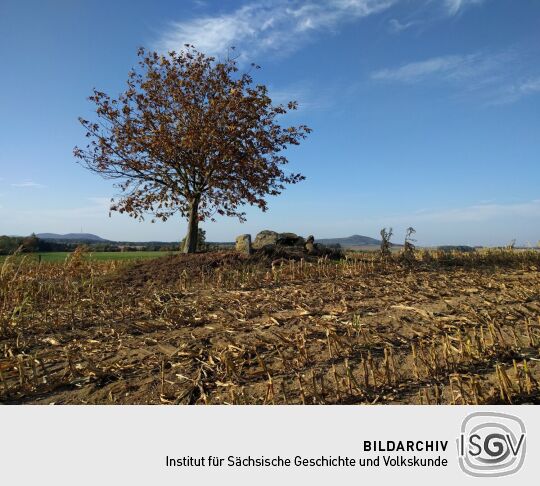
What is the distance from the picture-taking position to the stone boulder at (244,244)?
15648 mm

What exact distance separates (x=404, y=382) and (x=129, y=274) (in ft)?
33.8

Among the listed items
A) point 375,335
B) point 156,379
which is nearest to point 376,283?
point 375,335

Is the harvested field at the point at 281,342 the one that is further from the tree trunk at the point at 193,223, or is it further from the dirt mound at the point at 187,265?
the tree trunk at the point at 193,223

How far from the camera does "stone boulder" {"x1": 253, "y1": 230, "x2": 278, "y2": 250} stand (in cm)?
1934

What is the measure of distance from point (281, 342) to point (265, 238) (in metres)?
14.1

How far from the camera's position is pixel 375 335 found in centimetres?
579

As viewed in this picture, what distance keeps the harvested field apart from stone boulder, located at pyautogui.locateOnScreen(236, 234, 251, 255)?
5266 millimetres

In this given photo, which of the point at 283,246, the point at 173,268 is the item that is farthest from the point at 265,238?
the point at 173,268

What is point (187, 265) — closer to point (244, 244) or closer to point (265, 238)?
point (244, 244)

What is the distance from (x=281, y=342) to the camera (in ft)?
18.5

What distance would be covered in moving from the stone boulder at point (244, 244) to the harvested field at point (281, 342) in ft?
17.3
